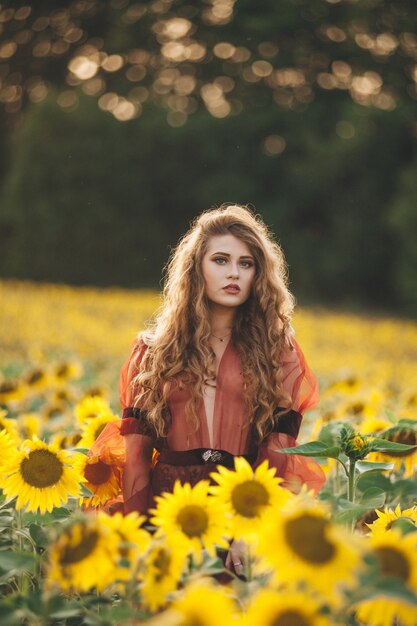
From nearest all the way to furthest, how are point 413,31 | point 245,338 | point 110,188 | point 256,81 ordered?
point 245,338 < point 413,31 < point 110,188 < point 256,81

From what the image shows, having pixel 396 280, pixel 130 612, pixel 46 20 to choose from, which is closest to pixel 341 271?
pixel 396 280

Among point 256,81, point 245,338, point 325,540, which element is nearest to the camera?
point 325,540

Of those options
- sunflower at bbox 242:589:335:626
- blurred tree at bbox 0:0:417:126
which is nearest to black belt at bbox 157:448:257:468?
sunflower at bbox 242:589:335:626

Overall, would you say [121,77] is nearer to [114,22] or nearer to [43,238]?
[114,22]

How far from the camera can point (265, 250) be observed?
102 inches

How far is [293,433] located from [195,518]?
1.01 metres

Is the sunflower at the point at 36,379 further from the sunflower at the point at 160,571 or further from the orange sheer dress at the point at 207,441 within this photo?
the sunflower at the point at 160,571

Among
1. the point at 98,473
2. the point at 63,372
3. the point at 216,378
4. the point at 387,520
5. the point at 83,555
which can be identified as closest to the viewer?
the point at 83,555

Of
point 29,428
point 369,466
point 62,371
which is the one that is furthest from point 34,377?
point 369,466

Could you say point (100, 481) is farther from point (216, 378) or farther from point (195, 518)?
point (195, 518)

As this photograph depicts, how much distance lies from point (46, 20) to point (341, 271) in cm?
1133

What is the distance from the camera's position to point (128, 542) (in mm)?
1330

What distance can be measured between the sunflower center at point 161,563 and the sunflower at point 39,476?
1.93ft

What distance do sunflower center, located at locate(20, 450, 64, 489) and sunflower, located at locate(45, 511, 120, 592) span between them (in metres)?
0.62
